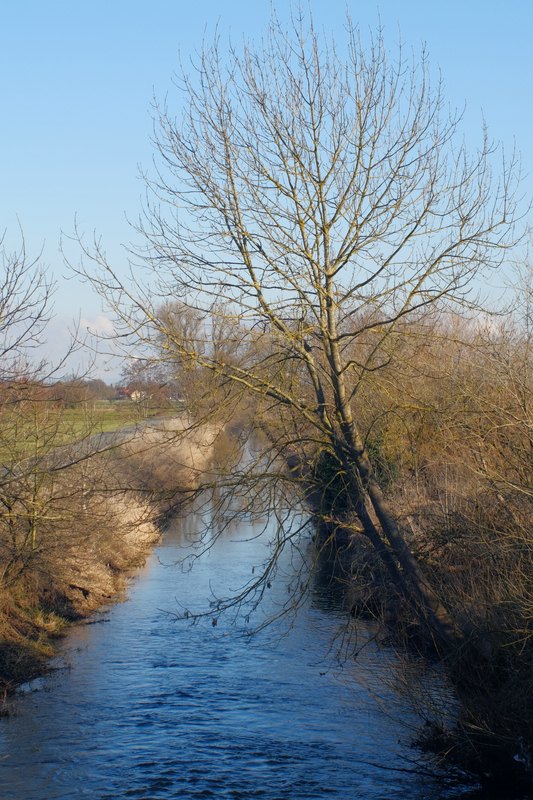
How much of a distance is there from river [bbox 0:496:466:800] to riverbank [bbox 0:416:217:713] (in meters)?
0.65

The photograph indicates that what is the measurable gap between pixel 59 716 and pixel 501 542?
23.1 ft

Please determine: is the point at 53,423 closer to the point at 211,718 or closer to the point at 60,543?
the point at 60,543

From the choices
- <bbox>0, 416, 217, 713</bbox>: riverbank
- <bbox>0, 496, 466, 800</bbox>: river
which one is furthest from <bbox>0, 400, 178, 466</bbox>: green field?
<bbox>0, 496, 466, 800</bbox>: river

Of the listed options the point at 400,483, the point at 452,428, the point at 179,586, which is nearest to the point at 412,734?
the point at 452,428

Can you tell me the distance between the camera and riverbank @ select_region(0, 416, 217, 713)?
1302 cm

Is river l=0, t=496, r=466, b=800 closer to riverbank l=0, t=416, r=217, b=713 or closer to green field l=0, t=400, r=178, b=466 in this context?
riverbank l=0, t=416, r=217, b=713

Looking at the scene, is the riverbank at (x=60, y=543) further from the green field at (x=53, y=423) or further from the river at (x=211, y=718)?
the river at (x=211, y=718)

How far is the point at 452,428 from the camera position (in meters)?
12.0

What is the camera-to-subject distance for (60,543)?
17.0m

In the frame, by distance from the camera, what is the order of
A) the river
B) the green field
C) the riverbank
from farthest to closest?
the riverbank → the green field → the river

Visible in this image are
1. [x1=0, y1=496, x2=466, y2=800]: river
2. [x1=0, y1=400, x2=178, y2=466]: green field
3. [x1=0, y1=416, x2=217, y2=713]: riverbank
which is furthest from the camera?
[x1=0, y1=416, x2=217, y2=713]: riverbank

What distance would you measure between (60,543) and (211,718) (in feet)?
18.9

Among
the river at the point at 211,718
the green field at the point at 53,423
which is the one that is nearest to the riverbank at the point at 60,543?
the green field at the point at 53,423

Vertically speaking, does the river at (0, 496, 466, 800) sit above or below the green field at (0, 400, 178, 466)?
below
